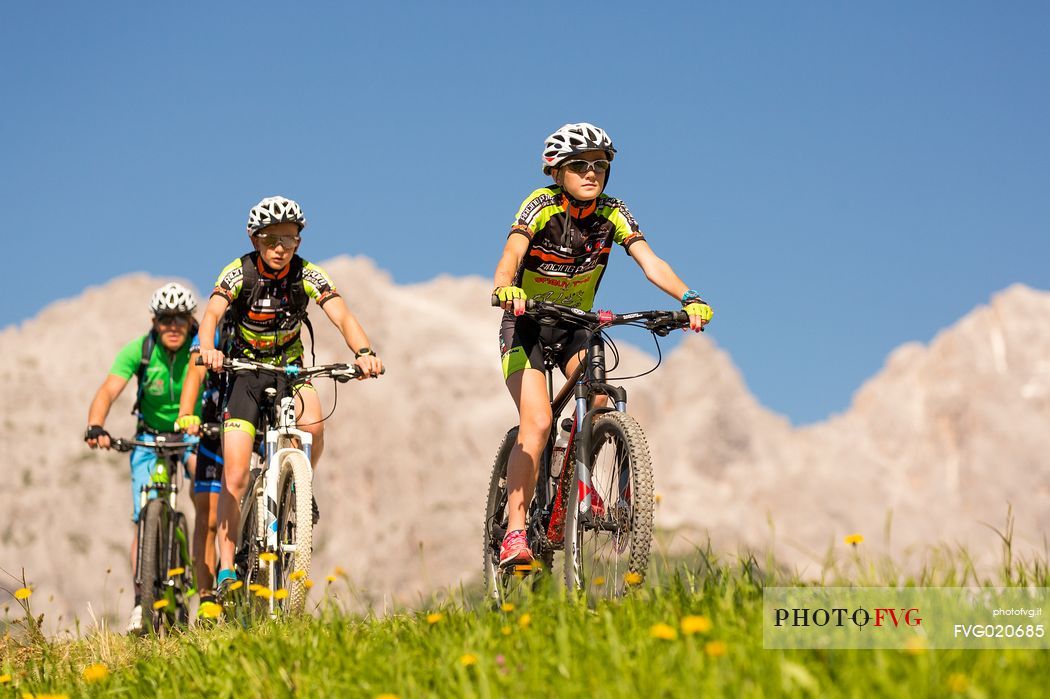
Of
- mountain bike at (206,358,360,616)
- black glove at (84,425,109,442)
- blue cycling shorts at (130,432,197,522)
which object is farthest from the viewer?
blue cycling shorts at (130,432,197,522)

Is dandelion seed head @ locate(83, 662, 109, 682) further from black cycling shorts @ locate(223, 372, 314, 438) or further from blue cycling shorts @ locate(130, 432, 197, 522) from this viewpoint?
blue cycling shorts @ locate(130, 432, 197, 522)

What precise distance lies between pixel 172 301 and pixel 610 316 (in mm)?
5729

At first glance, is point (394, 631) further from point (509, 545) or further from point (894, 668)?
point (894, 668)

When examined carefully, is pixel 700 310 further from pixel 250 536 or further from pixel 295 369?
pixel 250 536

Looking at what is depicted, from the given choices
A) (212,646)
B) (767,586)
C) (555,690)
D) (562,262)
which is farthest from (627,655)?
(562,262)

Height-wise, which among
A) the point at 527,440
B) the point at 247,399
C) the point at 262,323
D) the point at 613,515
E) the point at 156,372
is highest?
the point at 156,372

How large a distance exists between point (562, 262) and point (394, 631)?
3.42m

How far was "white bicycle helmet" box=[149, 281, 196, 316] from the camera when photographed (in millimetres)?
11156

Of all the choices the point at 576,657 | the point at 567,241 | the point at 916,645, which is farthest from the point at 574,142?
the point at 916,645

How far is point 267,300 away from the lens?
31.0 feet

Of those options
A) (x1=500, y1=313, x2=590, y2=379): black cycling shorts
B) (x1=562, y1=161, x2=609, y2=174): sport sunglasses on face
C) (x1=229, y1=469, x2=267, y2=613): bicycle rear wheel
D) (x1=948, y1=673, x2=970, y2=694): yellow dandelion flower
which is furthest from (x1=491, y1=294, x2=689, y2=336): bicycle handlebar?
(x1=948, y1=673, x2=970, y2=694): yellow dandelion flower

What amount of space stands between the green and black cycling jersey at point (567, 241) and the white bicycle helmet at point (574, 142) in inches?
10.6

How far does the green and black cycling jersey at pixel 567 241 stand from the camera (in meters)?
8.13

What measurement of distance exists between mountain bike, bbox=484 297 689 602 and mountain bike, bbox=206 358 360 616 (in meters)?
1.57
